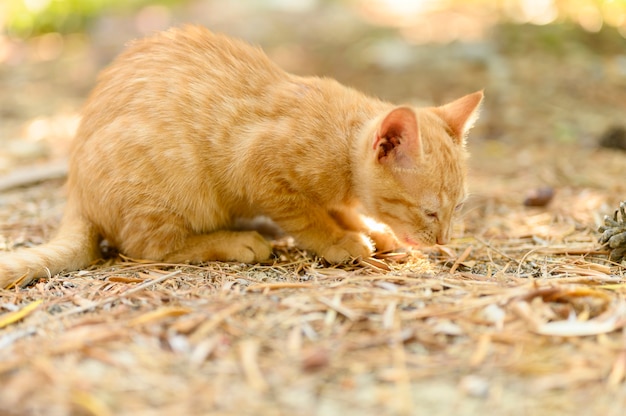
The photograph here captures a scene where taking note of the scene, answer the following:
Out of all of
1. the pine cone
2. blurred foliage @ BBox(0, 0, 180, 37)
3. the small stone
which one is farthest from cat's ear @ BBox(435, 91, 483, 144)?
blurred foliage @ BBox(0, 0, 180, 37)

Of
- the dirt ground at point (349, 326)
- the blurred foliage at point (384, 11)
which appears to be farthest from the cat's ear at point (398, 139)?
the blurred foliage at point (384, 11)

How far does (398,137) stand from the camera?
2725mm

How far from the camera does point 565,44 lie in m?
7.19

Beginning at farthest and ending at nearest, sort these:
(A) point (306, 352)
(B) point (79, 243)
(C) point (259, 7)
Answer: (C) point (259, 7)
(B) point (79, 243)
(A) point (306, 352)

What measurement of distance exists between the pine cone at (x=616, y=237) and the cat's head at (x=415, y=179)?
0.72 meters

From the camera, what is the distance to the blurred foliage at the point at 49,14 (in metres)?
9.29

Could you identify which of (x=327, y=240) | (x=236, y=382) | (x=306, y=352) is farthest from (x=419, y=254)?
(x=236, y=382)

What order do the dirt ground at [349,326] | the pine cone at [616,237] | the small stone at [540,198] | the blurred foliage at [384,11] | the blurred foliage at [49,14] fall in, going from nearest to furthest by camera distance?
the dirt ground at [349,326] < the pine cone at [616,237] < the small stone at [540,198] < the blurred foliage at [384,11] < the blurred foliage at [49,14]

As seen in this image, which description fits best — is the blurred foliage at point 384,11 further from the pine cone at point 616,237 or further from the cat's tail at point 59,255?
the cat's tail at point 59,255

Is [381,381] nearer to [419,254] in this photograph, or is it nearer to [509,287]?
[509,287]

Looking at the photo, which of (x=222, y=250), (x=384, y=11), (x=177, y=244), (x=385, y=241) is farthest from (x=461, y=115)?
(x=384, y=11)

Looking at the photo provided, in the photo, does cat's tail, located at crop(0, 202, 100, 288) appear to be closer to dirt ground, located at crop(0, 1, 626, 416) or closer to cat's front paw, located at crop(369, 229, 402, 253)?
dirt ground, located at crop(0, 1, 626, 416)

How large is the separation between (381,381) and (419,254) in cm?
146

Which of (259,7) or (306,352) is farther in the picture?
(259,7)
